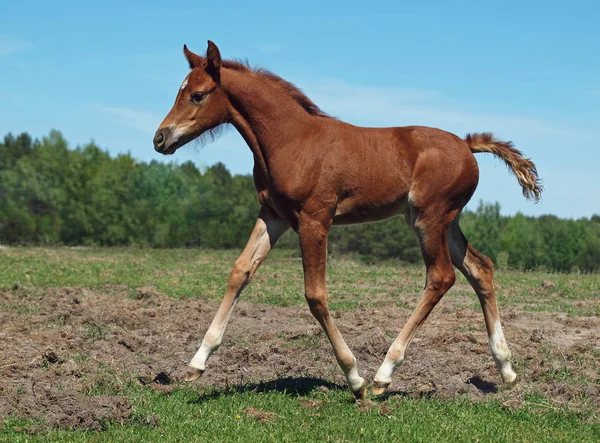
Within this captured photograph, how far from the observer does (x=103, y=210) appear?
143ft

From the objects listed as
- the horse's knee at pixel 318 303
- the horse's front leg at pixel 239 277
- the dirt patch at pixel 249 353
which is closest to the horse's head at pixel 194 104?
the horse's front leg at pixel 239 277

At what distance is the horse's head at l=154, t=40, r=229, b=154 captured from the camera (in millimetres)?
6453

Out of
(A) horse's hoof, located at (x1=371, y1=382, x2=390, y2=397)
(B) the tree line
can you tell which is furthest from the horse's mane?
(B) the tree line

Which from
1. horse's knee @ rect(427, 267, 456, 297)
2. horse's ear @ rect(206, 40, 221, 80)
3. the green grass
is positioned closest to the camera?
the green grass

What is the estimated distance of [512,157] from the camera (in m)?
7.30

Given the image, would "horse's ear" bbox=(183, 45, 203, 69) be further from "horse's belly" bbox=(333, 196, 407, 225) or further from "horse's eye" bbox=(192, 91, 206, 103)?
"horse's belly" bbox=(333, 196, 407, 225)

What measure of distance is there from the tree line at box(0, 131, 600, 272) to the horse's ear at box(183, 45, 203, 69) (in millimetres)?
30796

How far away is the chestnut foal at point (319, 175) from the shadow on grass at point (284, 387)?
0.38m

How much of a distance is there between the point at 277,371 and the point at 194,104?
268 centimetres

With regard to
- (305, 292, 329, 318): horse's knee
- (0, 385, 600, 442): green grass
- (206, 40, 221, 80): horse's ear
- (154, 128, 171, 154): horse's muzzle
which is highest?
(206, 40, 221, 80): horse's ear

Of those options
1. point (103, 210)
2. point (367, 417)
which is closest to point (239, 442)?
point (367, 417)

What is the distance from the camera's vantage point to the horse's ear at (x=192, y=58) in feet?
21.3

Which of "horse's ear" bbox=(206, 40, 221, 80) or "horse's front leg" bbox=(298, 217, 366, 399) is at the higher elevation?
"horse's ear" bbox=(206, 40, 221, 80)

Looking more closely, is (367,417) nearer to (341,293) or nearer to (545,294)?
(341,293)
